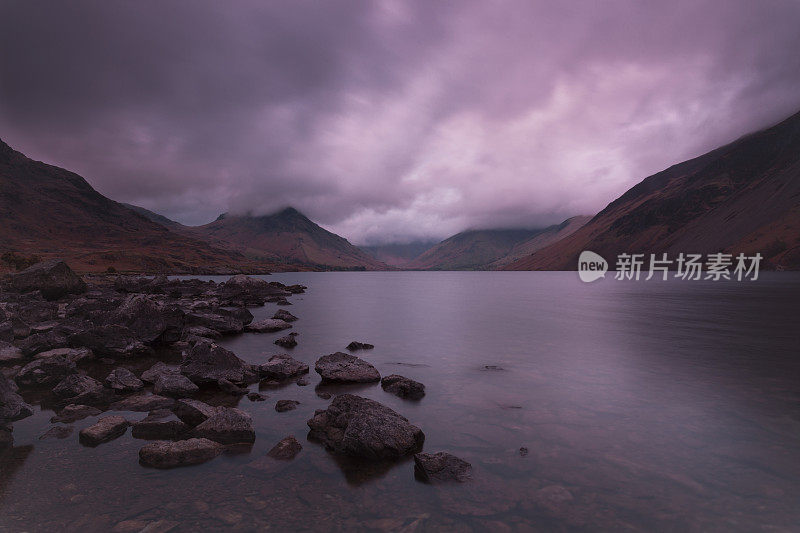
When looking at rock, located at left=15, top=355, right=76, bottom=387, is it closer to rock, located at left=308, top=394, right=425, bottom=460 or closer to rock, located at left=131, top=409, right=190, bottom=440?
rock, located at left=131, top=409, right=190, bottom=440

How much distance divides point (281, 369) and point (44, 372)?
10.9 meters

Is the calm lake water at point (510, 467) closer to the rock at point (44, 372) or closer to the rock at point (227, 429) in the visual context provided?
the rock at point (227, 429)

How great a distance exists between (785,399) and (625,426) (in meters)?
9.89

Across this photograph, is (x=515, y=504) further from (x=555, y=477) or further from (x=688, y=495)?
(x=688, y=495)

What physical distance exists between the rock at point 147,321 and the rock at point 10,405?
40.7 ft

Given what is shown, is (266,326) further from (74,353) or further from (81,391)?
(81,391)

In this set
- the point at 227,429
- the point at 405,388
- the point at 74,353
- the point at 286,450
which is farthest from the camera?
the point at 74,353

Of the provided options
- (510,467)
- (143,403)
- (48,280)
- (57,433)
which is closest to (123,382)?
(143,403)

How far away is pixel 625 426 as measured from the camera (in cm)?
1434

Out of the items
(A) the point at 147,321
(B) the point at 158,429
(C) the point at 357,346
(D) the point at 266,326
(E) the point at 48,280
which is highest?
(E) the point at 48,280

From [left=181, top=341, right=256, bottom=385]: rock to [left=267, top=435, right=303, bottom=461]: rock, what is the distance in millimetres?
7989

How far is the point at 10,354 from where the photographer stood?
818 inches

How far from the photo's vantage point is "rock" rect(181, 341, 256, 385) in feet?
60.6

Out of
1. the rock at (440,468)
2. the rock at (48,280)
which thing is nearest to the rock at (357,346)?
the rock at (440,468)
